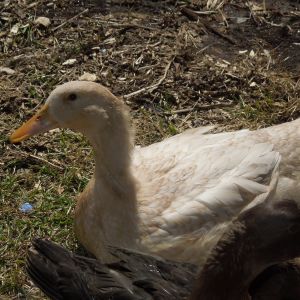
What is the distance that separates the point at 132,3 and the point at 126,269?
3.29 meters

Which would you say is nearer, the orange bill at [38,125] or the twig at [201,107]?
the orange bill at [38,125]

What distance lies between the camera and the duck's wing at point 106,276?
4023 mm

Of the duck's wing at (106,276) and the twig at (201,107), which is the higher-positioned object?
the duck's wing at (106,276)

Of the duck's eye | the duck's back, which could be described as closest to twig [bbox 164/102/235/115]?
the duck's back

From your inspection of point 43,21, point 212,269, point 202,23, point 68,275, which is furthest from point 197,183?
point 43,21

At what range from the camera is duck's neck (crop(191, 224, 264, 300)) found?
3.54m

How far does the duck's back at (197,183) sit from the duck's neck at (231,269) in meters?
0.89

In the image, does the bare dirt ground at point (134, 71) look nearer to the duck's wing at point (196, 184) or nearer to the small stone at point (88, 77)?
the small stone at point (88, 77)

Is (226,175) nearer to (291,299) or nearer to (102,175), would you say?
(102,175)

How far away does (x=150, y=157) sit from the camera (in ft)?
16.3

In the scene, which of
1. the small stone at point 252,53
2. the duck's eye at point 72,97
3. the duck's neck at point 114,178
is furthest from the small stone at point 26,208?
the small stone at point 252,53

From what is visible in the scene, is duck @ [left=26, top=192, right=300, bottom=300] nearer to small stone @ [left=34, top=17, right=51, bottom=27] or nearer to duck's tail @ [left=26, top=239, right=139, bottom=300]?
duck's tail @ [left=26, top=239, right=139, bottom=300]

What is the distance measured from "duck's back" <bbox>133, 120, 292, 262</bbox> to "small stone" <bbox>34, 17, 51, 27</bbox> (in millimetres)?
2040

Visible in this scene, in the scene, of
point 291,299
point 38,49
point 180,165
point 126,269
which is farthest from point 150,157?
point 38,49
